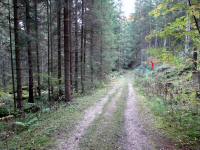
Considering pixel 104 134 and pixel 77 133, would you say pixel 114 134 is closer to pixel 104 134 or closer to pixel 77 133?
pixel 104 134

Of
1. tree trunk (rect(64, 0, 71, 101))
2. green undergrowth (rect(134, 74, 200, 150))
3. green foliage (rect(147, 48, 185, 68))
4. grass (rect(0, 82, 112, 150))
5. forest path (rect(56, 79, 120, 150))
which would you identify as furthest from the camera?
tree trunk (rect(64, 0, 71, 101))

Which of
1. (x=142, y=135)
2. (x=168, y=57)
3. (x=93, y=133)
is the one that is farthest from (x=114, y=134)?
(x=168, y=57)

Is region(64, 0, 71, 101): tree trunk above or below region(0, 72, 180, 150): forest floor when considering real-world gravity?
above

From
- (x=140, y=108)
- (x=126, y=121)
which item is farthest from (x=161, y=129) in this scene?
(x=140, y=108)

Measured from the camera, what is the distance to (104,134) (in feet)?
24.1

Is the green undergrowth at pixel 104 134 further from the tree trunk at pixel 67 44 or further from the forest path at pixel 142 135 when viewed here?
the tree trunk at pixel 67 44

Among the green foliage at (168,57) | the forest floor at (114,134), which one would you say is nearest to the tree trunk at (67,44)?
the forest floor at (114,134)

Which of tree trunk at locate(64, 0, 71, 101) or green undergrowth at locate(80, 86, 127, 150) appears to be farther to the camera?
tree trunk at locate(64, 0, 71, 101)

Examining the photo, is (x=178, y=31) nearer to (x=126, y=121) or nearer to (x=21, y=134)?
(x=126, y=121)

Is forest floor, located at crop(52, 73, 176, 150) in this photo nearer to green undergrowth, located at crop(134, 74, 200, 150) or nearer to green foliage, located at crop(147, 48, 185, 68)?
green undergrowth, located at crop(134, 74, 200, 150)

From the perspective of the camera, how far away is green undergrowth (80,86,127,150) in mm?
6410

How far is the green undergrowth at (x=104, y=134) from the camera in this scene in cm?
641

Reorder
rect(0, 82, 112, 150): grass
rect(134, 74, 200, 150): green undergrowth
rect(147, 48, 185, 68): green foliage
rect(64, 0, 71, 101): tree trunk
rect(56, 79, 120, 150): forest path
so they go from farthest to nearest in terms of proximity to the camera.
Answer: rect(64, 0, 71, 101): tree trunk → rect(134, 74, 200, 150): green undergrowth → rect(147, 48, 185, 68): green foliage → rect(0, 82, 112, 150): grass → rect(56, 79, 120, 150): forest path

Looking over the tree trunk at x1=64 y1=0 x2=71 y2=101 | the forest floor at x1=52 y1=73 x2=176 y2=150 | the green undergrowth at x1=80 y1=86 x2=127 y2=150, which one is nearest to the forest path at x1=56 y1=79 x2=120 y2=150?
→ the forest floor at x1=52 y1=73 x2=176 y2=150
